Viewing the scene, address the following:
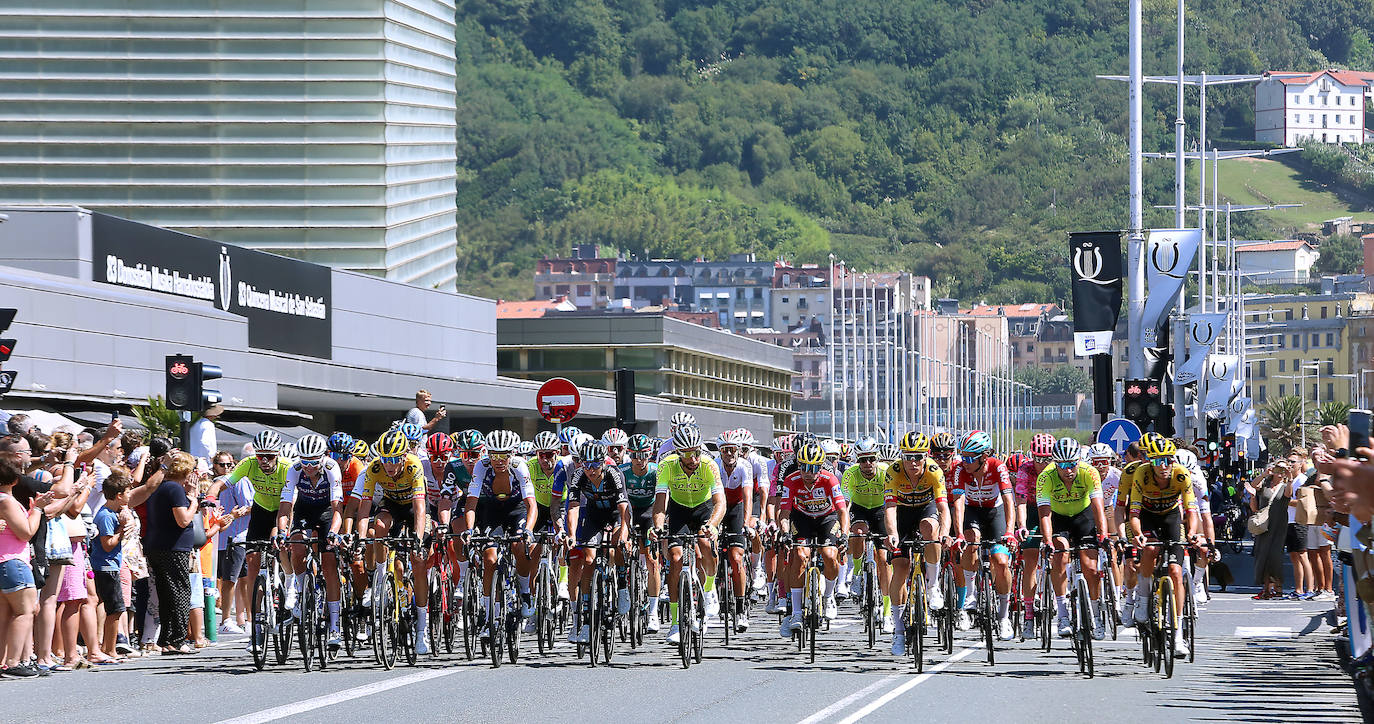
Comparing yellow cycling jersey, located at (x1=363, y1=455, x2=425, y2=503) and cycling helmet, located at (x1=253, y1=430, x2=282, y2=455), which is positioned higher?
cycling helmet, located at (x1=253, y1=430, x2=282, y2=455)

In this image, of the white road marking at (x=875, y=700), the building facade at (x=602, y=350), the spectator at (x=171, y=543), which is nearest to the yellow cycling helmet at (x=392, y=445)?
the spectator at (x=171, y=543)

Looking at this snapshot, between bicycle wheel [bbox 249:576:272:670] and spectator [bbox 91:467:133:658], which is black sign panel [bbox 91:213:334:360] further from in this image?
bicycle wheel [bbox 249:576:272:670]

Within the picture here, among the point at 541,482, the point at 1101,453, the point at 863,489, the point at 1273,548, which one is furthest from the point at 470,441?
the point at 1273,548

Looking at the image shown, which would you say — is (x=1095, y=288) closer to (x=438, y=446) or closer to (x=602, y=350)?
(x=438, y=446)

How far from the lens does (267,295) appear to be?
54906 millimetres

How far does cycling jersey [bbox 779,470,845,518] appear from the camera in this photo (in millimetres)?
18422

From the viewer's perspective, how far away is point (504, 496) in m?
18.1

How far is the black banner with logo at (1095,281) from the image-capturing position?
31.2m

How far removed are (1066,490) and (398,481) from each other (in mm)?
5631

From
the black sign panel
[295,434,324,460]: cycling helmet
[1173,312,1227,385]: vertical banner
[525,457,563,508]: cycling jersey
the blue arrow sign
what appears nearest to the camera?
[295,434,324,460]: cycling helmet

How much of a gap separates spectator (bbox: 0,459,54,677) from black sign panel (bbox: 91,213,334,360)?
3074 cm

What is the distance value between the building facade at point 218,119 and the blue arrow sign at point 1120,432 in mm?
70545

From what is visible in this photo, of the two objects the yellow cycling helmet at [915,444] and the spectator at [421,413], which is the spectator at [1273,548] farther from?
the spectator at [421,413]

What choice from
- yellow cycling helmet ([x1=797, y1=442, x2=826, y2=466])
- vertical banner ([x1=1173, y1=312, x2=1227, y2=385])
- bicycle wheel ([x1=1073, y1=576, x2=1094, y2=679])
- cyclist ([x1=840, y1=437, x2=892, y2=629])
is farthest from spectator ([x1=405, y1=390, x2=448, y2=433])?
vertical banner ([x1=1173, y1=312, x2=1227, y2=385])
